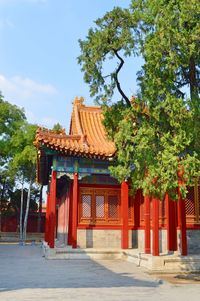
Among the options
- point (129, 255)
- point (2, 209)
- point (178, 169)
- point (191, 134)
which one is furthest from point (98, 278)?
point (2, 209)

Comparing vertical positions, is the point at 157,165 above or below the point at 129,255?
above

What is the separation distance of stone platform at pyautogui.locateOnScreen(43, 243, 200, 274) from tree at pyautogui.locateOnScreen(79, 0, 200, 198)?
307 centimetres

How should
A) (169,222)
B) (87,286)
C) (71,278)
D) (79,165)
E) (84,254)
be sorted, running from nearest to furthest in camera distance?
(87,286) → (71,278) → (169,222) → (84,254) → (79,165)

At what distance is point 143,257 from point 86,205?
4.68 m

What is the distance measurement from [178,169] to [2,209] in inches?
1230

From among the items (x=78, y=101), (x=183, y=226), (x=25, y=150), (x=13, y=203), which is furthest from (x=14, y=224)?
(x=183, y=226)

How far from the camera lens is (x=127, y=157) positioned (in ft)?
30.0

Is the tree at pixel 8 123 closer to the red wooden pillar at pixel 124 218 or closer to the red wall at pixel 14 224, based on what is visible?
the red wall at pixel 14 224

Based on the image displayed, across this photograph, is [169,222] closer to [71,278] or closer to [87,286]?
[71,278]

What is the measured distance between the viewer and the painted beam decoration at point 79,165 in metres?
15.6

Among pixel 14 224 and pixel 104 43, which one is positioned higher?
pixel 104 43

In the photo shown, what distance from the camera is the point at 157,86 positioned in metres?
8.67

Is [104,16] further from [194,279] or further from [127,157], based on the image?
[194,279]

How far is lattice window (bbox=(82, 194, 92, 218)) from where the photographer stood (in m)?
16.1
